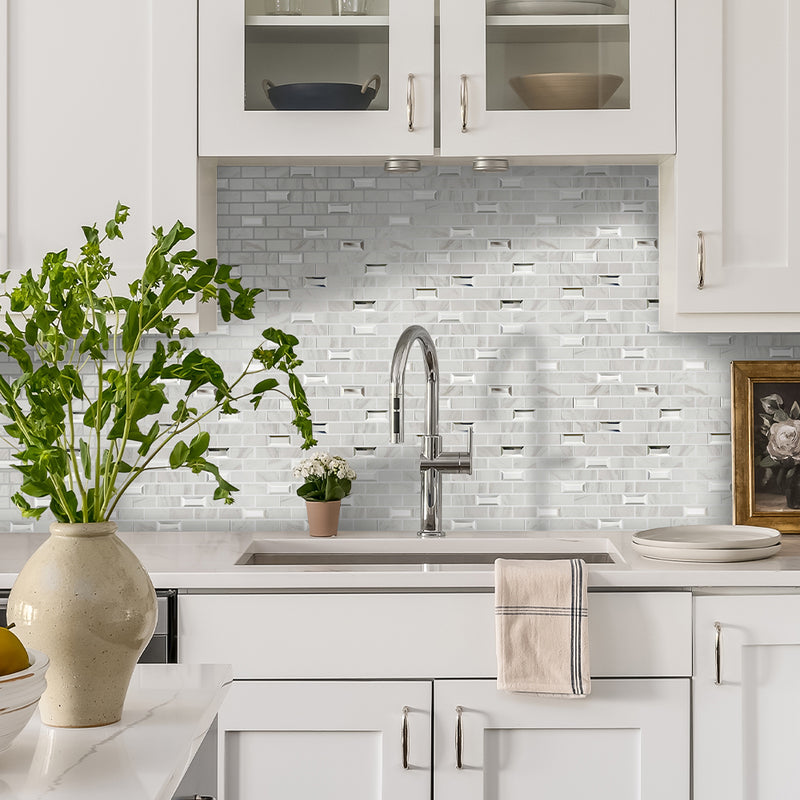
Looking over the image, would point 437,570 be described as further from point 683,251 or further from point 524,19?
point 524,19

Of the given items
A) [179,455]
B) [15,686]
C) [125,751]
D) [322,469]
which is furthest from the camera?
[322,469]

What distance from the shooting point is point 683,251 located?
6.98 ft

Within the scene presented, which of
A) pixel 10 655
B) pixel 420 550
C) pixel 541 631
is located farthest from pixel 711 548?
pixel 10 655

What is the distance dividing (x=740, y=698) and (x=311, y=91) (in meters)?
1.49

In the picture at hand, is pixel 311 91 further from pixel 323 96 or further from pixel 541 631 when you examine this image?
pixel 541 631

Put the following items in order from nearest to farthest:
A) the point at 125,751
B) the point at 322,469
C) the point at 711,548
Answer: the point at 125,751 → the point at 711,548 → the point at 322,469

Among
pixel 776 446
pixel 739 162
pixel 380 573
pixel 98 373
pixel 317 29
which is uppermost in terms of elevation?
pixel 317 29

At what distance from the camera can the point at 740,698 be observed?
1.93m

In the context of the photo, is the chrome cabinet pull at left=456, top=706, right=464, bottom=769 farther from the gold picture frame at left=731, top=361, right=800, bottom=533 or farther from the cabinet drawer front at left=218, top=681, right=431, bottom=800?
the gold picture frame at left=731, top=361, right=800, bottom=533

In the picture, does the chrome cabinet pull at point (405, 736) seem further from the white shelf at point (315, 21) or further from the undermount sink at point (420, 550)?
the white shelf at point (315, 21)

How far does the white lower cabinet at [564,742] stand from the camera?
1909 millimetres

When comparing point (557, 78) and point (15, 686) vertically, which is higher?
point (557, 78)

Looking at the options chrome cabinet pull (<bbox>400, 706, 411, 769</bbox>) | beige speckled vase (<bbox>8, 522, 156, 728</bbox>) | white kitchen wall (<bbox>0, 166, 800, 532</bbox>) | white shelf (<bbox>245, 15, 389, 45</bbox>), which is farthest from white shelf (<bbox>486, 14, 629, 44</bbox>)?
beige speckled vase (<bbox>8, 522, 156, 728</bbox>)

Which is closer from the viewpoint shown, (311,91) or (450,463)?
(311,91)
